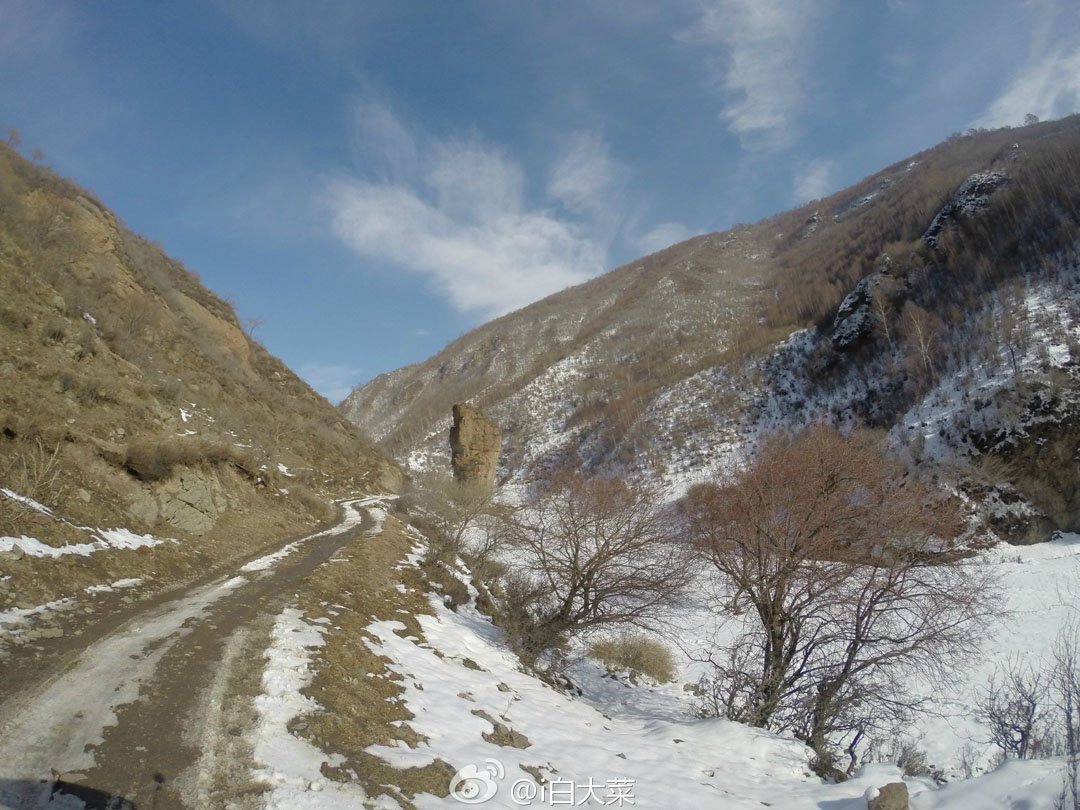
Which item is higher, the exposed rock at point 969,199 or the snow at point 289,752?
the exposed rock at point 969,199

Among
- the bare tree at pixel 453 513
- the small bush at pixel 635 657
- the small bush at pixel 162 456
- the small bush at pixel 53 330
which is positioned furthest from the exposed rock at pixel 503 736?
the small bush at pixel 53 330

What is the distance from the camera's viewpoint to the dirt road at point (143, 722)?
3.46m

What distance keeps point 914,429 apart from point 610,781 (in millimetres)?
33690

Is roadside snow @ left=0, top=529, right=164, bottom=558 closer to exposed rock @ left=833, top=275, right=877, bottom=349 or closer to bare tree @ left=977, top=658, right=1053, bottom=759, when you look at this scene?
bare tree @ left=977, top=658, right=1053, bottom=759

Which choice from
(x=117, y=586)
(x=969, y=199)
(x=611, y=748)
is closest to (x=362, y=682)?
(x=611, y=748)

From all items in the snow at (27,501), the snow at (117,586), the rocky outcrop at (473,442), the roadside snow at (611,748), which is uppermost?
the rocky outcrop at (473,442)

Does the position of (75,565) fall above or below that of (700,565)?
below

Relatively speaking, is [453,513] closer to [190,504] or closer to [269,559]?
[269,559]

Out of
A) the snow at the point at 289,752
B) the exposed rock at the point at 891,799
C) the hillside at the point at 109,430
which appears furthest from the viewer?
the hillside at the point at 109,430

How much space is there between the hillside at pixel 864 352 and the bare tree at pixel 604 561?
41.8 feet

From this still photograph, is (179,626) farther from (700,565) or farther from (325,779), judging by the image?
(700,565)

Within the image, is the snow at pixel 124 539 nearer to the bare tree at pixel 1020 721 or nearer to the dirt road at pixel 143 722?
the dirt road at pixel 143 722

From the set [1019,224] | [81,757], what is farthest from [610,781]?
[1019,224]

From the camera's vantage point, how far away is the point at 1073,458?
23.5m
